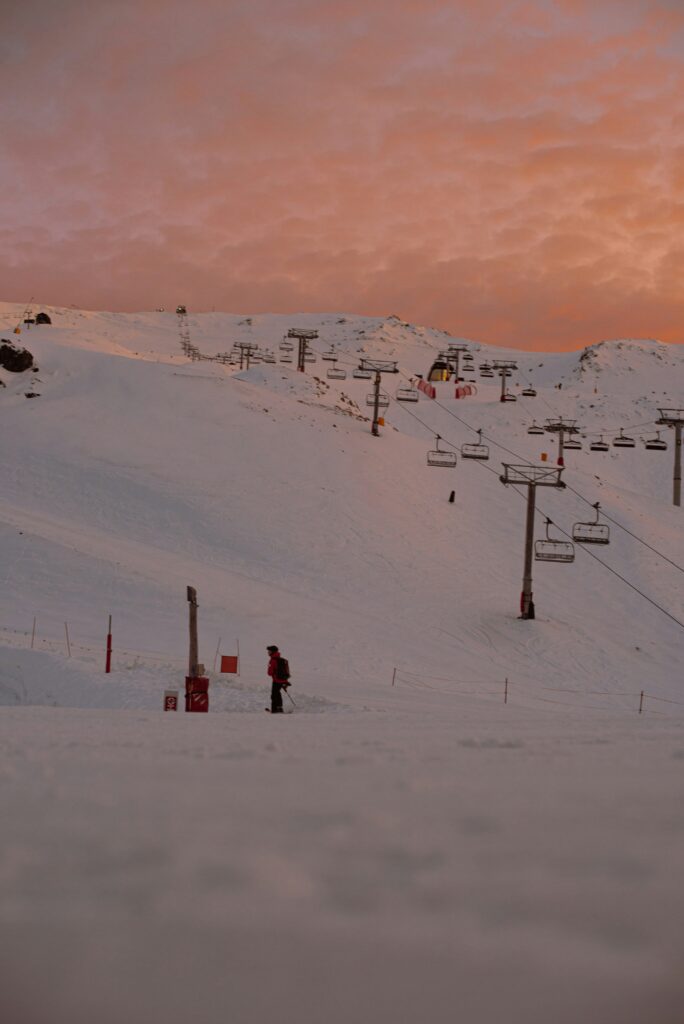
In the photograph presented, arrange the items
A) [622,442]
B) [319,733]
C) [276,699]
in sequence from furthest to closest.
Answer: [622,442] < [276,699] < [319,733]

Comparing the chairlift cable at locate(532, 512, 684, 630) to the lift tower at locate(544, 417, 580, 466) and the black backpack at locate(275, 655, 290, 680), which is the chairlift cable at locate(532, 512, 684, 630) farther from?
the black backpack at locate(275, 655, 290, 680)

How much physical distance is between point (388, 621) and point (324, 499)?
15.2 meters

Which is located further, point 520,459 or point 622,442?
point 520,459

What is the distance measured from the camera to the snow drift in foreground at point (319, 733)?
2.91 m

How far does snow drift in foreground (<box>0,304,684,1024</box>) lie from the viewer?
2.91m

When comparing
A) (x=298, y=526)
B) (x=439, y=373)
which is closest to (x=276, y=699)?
(x=298, y=526)

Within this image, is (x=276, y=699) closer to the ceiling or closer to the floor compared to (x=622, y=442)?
closer to the floor

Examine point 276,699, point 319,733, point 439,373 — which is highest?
point 439,373

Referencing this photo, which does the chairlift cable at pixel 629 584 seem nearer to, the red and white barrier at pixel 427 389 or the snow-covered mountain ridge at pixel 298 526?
the snow-covered mountain ridge at pixel 298 526

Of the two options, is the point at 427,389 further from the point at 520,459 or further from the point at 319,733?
the point at 319,733

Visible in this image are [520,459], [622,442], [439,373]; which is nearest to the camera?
[622,442]

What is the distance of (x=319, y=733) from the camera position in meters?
7.73

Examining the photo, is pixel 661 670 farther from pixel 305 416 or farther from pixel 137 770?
pixel 305 416

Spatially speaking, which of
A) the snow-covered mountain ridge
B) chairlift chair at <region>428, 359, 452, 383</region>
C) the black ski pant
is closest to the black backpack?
the black ski pant
